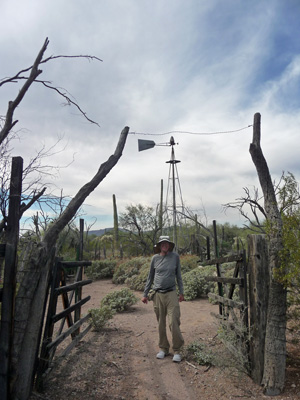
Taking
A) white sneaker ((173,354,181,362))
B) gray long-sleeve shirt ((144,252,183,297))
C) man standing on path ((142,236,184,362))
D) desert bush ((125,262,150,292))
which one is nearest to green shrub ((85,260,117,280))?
desert bush ((125,262,150,292))

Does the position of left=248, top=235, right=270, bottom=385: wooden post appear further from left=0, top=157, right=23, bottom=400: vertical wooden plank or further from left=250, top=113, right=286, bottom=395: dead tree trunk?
left=0, top=157, right=23, bottom=400: vertical wooden plank

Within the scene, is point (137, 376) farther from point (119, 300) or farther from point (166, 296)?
point (119, 300)

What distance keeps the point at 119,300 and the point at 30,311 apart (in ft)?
20.4

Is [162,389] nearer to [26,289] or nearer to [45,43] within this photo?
[26,289]

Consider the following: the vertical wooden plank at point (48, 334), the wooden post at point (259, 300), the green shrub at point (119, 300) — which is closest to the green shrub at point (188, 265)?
the green shrub at point (119, 300)

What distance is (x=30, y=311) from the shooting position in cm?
358

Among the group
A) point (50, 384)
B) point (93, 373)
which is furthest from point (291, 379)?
point (50, 384)

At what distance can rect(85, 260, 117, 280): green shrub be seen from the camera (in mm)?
21188

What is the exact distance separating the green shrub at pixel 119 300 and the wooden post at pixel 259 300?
5.83 meters

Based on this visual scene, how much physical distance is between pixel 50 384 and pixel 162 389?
1.46m

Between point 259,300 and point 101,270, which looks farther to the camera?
point 101,270

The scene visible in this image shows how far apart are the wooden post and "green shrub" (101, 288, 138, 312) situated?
19.1 ft

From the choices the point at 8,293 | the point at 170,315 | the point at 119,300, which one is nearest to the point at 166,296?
the point at 170,315

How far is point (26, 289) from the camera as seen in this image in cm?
353
